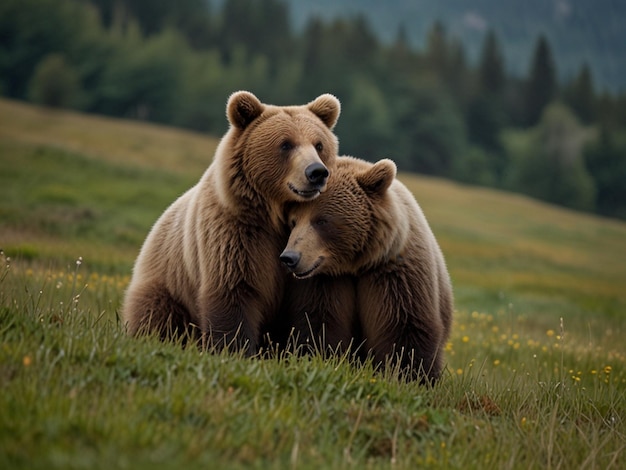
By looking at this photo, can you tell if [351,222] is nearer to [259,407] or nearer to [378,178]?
[378,178]

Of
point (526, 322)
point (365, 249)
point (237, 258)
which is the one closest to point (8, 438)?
point (237, 258)

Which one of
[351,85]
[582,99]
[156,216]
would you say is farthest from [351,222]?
[582,99]

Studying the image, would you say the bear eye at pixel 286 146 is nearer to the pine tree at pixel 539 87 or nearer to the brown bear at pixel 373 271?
the brown bear at pixel 373 271

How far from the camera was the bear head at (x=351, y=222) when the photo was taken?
20.4 ft

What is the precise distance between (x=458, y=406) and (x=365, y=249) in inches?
57.4

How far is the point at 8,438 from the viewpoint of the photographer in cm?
345

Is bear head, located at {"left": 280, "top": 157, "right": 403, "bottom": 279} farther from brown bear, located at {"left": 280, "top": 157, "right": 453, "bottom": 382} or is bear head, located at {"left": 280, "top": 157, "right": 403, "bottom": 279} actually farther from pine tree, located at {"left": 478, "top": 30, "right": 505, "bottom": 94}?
pine tree, located at {"left": 478, "top": 30, "right": 505, "bottom": 94}

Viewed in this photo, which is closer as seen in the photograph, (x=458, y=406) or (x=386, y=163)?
(x=458, y=406)

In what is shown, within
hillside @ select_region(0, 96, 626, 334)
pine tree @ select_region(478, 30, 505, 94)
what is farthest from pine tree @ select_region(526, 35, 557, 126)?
hillside @ select_region(0, 96, 626, 334)

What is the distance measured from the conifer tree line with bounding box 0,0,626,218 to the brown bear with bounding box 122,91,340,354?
53904 mm

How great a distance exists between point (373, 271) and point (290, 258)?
85 cm

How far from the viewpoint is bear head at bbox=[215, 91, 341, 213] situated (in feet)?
19.8

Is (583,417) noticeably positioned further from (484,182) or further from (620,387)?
(484,182)

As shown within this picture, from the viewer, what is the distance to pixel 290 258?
5.77m
